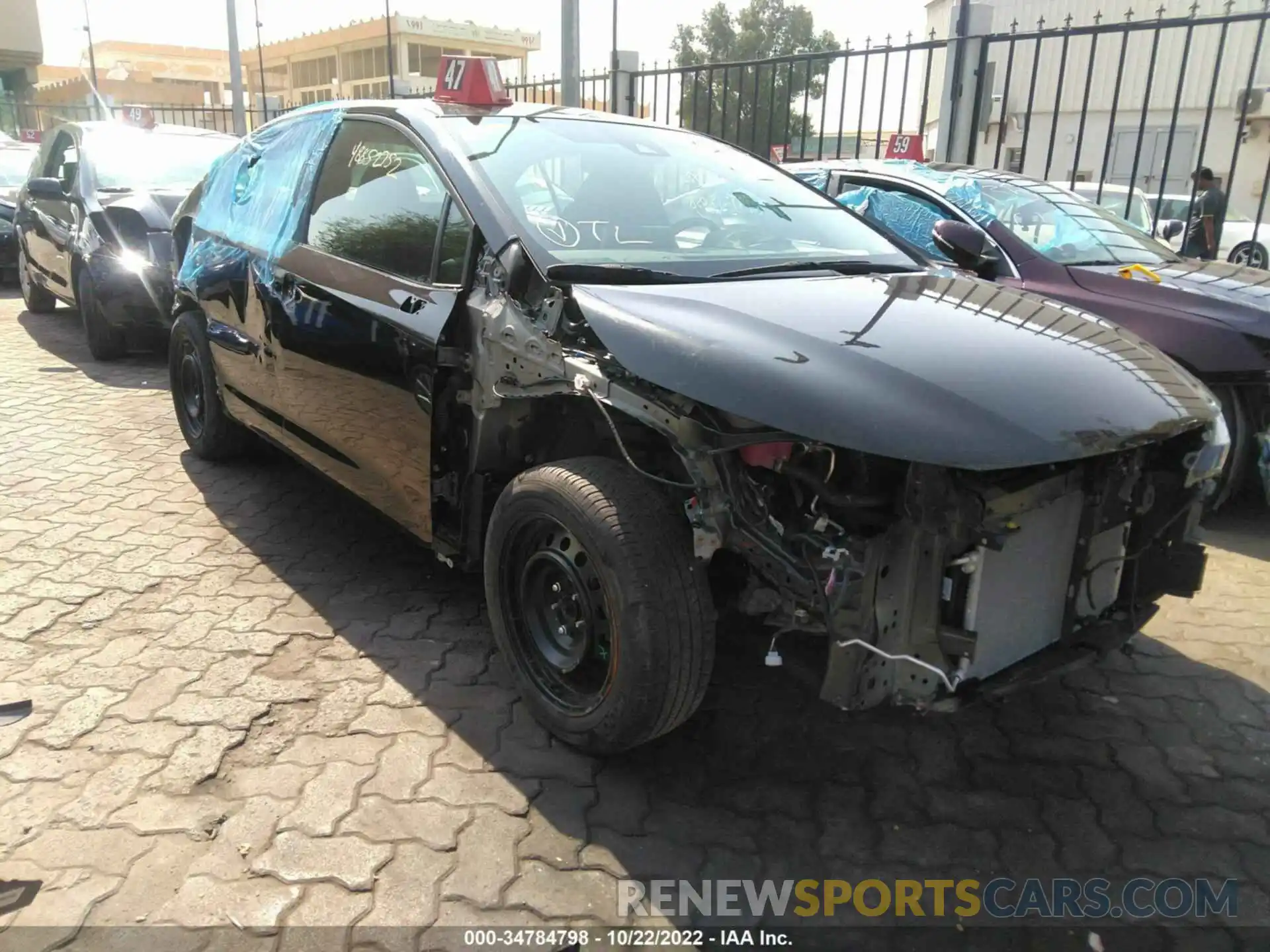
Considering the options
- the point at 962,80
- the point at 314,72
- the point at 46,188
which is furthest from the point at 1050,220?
the point at 314,72

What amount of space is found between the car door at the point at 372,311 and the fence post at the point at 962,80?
599 centimetres

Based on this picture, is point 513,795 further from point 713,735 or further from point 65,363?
point 65,363

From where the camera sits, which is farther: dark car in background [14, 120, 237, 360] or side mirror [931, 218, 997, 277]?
dark car in background [14, 120, 237, 360]

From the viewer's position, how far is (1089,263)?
5.07 m

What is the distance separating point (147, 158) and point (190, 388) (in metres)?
4.03

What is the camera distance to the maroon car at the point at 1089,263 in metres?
4.31

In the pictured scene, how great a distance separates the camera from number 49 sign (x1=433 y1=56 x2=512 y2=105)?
3.50m

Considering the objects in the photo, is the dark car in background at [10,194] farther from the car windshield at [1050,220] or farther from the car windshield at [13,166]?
the car windshield at [1050,220]

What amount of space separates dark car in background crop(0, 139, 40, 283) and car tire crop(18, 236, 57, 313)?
3.52ft

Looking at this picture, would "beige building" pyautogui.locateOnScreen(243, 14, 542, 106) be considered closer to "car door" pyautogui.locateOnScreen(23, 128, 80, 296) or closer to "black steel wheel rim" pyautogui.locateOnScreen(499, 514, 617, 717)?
"car door" pyautogui.locateOnScreen(23, 128, 80, 296)

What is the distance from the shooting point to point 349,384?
3281 millimetres

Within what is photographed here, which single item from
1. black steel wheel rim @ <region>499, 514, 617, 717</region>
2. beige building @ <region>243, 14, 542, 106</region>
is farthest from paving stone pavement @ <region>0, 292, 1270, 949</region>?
beige building @ <region>243, 14, 542, 106</region>

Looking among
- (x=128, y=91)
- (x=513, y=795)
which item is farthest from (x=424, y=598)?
(x=128, y=91)

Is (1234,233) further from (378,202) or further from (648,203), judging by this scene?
(378,202)
